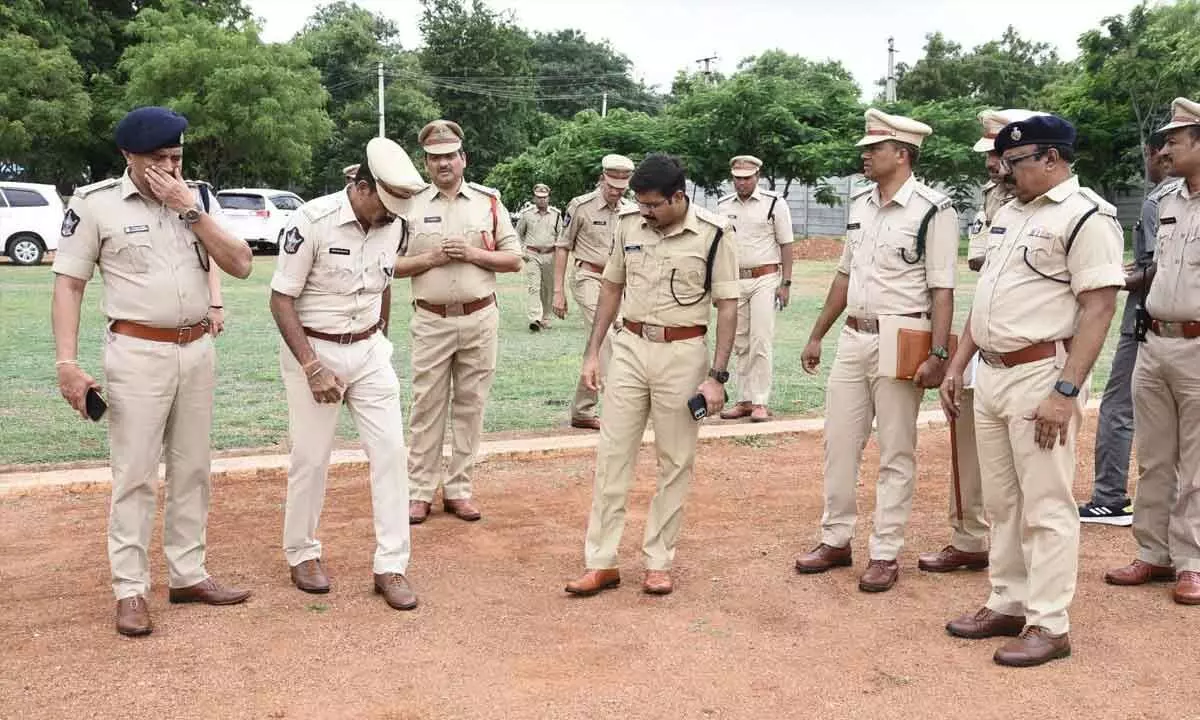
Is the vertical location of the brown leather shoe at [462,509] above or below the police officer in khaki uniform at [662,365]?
below

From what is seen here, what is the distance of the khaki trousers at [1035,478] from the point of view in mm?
4418

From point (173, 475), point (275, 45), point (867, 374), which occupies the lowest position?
point (173, 475)

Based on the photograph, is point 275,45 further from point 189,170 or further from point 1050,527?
point 1050,527

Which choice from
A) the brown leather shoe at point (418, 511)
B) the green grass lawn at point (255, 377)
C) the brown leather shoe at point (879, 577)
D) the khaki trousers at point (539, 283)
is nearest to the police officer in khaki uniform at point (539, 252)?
the khaki trousers at point (539, 283)

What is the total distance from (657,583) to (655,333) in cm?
108

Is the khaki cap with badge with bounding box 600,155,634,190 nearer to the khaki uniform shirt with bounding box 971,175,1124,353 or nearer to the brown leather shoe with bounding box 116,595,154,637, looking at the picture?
the khaki uniform shirt with bounding box 971,175,1124,353

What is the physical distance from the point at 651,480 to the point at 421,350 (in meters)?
1.78

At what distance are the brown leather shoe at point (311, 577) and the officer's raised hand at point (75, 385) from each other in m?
1.18

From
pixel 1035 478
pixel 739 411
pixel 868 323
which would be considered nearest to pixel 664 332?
pixel 868 323

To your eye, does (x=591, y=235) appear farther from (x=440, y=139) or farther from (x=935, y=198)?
(x=935, y=198)

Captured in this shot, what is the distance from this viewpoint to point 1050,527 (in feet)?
14.5

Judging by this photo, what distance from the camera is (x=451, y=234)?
6.46 m

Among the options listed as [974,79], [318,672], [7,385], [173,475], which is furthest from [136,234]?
[974,79]

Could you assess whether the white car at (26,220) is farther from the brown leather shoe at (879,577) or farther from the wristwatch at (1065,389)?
the wristwatch at (1065,389)
